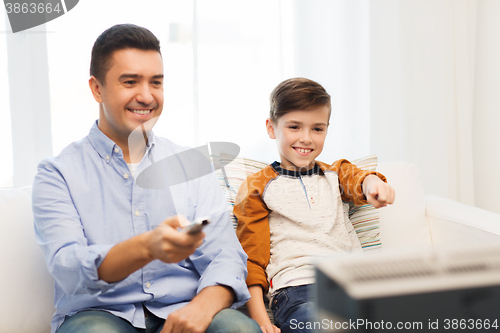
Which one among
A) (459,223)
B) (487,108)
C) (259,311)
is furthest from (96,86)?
(487,108)

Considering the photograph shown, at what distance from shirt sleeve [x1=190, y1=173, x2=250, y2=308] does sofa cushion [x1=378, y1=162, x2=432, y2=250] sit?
68 centimetres

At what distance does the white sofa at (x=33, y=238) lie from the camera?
3.61 feet

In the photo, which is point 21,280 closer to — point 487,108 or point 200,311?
point 200,311

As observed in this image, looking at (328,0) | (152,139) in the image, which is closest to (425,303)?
(152,139)

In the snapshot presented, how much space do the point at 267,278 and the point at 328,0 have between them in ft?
4.76

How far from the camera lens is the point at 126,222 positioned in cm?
104

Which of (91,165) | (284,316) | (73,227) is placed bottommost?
(284,316)

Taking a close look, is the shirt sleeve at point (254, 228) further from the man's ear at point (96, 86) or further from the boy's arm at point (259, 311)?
the man's ear at point (96, 86)

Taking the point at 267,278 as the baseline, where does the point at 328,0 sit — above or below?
above

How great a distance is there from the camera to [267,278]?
1.26m

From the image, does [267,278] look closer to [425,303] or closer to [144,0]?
[425,303]

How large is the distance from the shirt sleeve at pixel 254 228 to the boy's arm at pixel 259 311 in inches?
0.9

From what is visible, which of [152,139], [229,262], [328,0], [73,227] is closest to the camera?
[73,227]

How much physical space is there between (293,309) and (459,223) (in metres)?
0.76
